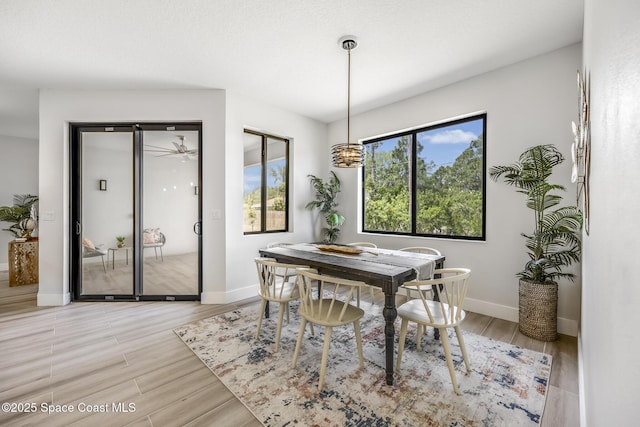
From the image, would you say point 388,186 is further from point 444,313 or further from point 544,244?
point 444,313

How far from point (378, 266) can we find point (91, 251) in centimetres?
396

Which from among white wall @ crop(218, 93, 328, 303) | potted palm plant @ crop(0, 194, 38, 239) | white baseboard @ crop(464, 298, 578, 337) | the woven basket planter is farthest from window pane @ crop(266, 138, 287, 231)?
potted palm plant @ crop(0, 194, 38, 239)

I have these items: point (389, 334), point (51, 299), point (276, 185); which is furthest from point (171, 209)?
point (389, 334)

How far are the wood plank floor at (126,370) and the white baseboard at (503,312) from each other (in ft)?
0.30

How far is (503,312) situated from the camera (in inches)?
121

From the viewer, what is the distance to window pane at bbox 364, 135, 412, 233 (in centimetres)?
411

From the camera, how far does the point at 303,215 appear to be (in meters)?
4.78

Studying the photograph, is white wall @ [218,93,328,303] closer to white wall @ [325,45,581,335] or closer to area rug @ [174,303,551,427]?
area rug @ [174,303,551,427]

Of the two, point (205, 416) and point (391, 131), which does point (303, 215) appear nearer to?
point (391, 131)

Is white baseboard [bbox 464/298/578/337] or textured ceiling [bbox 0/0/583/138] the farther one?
white baseboard [bbox 464/298/578/337]

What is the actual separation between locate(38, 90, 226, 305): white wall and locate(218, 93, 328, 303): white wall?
0.39ft

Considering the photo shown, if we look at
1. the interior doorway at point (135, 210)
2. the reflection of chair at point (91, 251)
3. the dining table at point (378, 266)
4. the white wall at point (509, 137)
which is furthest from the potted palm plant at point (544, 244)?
the reflection of chair at point (91, 251)

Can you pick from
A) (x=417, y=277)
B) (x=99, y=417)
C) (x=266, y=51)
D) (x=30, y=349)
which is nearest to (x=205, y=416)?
(x=99, y=417)

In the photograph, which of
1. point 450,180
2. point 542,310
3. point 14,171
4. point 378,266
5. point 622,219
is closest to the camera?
point 622,219
